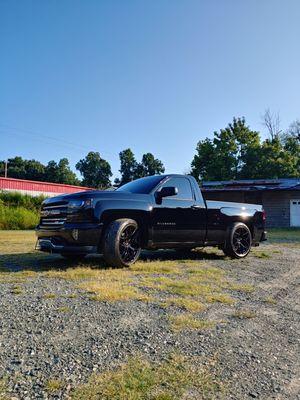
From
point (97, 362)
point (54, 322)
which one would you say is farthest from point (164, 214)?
point (97, 362)

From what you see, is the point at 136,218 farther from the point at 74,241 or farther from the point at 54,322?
the point at 54,322

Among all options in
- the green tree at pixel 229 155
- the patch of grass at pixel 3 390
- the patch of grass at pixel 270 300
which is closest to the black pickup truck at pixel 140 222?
the patch of grass at pixel 270 300

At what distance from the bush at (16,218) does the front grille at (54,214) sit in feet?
59.8

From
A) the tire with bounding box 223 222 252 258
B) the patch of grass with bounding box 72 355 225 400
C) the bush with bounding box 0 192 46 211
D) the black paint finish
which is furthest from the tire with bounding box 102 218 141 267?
the bush with bounding box 0 192 46 211

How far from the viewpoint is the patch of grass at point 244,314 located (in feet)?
14.8

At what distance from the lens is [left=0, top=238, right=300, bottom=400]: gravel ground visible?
288 cm

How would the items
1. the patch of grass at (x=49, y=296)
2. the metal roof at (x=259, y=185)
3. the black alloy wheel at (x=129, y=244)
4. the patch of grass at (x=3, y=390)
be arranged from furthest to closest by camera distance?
the metal roof at (x=259, y=185)
the black alloy wheel at (x=129, y=244)
the patch of grass at (x=49, y=296)
the patch of grass at (x=3, y=390)

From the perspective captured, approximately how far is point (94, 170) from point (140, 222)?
69.6 m

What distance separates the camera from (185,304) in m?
4.85

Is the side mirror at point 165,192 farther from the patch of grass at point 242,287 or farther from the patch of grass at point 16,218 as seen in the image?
the patch of grass at point 16,218

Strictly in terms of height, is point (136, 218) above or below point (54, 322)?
above

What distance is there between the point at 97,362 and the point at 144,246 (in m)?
4.81

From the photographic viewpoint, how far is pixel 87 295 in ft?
16.9

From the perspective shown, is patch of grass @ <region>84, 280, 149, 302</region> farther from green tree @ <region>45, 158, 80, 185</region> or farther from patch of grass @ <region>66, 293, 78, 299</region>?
green tree @ <region>45, 158, 80, 185</region>
